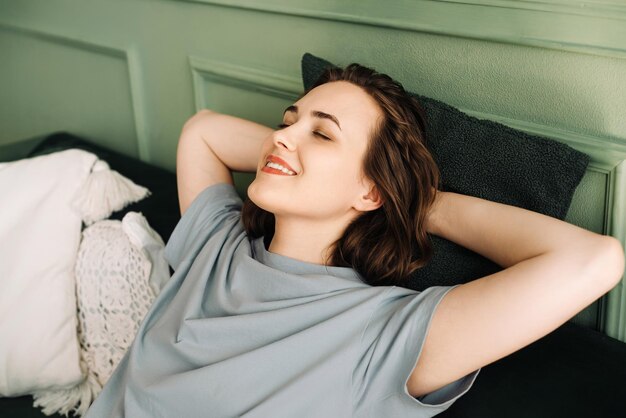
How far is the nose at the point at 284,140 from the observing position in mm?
1282

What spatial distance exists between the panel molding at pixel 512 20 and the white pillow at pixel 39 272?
77cm

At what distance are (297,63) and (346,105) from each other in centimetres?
54

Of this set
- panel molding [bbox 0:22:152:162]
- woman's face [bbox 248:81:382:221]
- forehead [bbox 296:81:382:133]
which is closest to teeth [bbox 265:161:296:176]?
woman's face [bbox 248:81:382:221]

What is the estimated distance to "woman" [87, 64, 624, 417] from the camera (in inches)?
44.1

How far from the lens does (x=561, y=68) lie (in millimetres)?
1354

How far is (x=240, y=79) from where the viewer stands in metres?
1.97

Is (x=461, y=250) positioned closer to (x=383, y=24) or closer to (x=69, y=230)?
(x=383, y=24)

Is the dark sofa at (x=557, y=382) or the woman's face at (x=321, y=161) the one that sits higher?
the woman's face at (x=321, y=161)

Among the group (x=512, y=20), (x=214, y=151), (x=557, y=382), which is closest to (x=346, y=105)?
(x=512, y=20)

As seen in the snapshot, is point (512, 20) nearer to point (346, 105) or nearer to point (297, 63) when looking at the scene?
point (346, 105)

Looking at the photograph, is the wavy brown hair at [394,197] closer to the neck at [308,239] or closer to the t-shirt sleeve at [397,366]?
the neck at [308,239]

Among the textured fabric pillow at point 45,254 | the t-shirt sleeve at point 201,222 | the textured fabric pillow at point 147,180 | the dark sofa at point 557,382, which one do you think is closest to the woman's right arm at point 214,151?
the t-shirt sleeve at point 201,222

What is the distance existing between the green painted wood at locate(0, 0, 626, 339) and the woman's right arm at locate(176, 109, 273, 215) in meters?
0.23

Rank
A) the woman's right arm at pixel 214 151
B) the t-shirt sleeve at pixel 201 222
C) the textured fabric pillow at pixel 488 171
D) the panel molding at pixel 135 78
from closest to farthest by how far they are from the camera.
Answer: the textured fabric pillow at pixel 488 171 → the t-shirt sleeve at pixel 201 222 → the woman's right arm at pixel 214 151 → the panel molding at pixel 135 78
